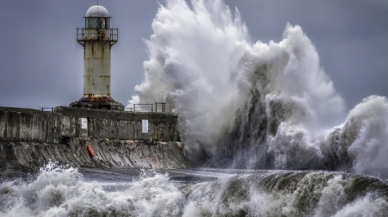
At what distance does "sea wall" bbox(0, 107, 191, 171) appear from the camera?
38.9 metres

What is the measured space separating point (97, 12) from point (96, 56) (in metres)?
2.09

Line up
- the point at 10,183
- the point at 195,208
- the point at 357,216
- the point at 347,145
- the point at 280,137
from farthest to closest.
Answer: the point at 280,137, the point at 347,145, the point at 10,183, the point at 195,208, the point at 357,216

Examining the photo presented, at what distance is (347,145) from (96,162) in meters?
10.0

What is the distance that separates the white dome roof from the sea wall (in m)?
6.26

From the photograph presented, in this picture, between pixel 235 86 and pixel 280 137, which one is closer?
pixel 280 137

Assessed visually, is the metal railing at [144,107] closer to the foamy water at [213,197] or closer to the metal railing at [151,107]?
the metal railing at [151,107]

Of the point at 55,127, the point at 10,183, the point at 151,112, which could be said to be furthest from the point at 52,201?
the point at 151,112

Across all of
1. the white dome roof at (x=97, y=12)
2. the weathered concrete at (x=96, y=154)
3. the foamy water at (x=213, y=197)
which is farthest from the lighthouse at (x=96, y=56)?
the foamy water at (x=213, y=197)

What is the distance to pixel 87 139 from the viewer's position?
44.4 m

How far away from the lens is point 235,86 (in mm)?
48375

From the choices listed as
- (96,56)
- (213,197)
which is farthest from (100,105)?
(213,197)

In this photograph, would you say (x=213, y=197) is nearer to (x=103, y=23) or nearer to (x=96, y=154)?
(x=96, y=154)

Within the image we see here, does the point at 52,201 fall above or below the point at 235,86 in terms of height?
below

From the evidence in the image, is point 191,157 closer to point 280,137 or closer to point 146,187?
point 280,137
